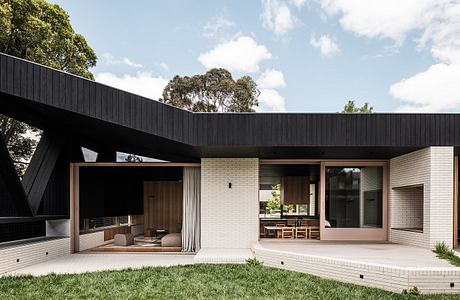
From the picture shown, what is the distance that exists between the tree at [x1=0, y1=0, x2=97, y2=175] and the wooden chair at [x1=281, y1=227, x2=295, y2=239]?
9771 mm

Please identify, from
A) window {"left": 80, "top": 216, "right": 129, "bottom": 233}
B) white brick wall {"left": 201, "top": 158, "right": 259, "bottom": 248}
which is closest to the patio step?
white brick wall {"left": 201, "top": 158, "right": 259, "bottom": 248}

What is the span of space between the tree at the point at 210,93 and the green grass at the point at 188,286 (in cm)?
2378

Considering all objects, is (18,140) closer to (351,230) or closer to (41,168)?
(41,168)

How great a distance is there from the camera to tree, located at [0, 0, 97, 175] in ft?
48.6

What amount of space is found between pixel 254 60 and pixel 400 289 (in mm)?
34700

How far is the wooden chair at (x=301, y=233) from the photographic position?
1146 centimetres

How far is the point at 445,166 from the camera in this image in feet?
29.7

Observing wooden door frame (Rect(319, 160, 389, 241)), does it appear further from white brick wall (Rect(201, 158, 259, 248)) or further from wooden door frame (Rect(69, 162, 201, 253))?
wooden door frame (Rect(69, 162, 201, 253))

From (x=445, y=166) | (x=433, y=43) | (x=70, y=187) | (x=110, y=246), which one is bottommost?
(x=110, y=246)

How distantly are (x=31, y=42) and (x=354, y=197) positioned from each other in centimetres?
1394

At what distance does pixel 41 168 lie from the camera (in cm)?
992

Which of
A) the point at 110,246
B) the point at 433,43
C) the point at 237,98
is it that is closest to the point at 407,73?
the point at 433,43

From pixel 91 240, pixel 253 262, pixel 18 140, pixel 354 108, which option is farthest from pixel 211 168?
pixel 354 108

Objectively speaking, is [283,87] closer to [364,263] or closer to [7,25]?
[7,25]
